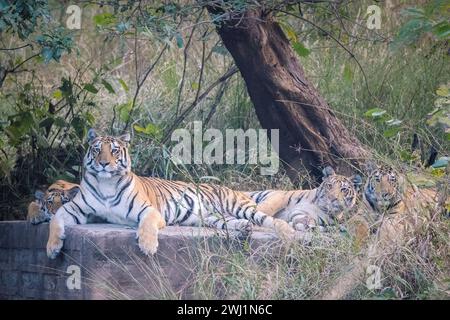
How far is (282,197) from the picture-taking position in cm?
734

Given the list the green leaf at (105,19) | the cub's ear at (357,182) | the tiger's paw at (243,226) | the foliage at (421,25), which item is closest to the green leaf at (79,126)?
the green leaf at (105,19)

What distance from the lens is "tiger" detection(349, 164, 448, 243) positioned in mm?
6035

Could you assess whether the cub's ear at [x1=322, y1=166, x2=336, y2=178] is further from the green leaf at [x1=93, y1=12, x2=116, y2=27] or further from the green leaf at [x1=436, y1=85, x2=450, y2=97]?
the green leaf at [x1=93, y1=12, x2=116, y2=27]

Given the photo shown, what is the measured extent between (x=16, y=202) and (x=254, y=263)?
340 cm

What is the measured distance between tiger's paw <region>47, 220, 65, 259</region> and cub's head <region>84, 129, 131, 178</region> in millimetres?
520

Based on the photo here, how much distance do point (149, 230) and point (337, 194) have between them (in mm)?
1533

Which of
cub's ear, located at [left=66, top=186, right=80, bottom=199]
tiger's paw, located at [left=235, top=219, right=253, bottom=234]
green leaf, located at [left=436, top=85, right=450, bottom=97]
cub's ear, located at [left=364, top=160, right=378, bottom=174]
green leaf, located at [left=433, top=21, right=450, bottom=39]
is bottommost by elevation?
tiger's paw, located at [left=235, top=219, right=253, bottom=234]

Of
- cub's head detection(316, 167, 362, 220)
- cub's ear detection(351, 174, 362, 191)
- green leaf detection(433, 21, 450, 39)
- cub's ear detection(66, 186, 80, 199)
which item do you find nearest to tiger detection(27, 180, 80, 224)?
cub's ear detection(66, 186, 80, 199)

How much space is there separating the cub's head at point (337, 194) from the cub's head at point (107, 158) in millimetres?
1511

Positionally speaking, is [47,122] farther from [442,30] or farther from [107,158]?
[442,30]

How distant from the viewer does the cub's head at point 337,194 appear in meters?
6.88

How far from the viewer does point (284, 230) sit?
20.6ft
